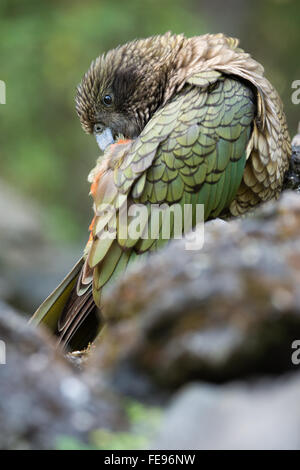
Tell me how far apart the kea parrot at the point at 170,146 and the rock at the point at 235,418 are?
2123 millimetres

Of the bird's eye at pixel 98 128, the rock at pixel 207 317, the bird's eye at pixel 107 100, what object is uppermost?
the bird's eye at pixel 107 100

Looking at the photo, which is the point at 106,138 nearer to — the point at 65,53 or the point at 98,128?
the point at 98,128

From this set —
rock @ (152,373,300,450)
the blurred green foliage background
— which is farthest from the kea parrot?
the blurred green foliage background

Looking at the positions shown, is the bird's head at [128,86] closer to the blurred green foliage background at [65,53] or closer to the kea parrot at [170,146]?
the kea parrot at [170,146]

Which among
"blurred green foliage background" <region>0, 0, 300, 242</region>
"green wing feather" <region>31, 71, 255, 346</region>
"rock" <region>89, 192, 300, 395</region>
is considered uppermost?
"blurred green foliage background" <region>0, 0, 300, 242</region>

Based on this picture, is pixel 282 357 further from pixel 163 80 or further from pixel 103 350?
pixel 163 80

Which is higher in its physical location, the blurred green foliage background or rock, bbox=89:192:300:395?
the blurred green foliage background

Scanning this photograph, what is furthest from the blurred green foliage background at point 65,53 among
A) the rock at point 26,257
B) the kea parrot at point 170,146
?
the kea parrot at point 170,146

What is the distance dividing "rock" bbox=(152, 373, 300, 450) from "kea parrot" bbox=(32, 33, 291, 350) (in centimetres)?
212

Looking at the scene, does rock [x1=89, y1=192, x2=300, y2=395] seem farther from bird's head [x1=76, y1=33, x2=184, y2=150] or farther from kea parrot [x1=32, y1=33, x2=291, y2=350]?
bird's head [x1=76, y1=33, x2=184, y2=150]

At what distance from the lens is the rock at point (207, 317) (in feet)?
5.54

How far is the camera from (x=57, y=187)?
1080 cm

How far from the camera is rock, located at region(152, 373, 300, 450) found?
1.48 meters

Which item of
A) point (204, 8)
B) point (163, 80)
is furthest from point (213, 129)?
point (204, 8)
